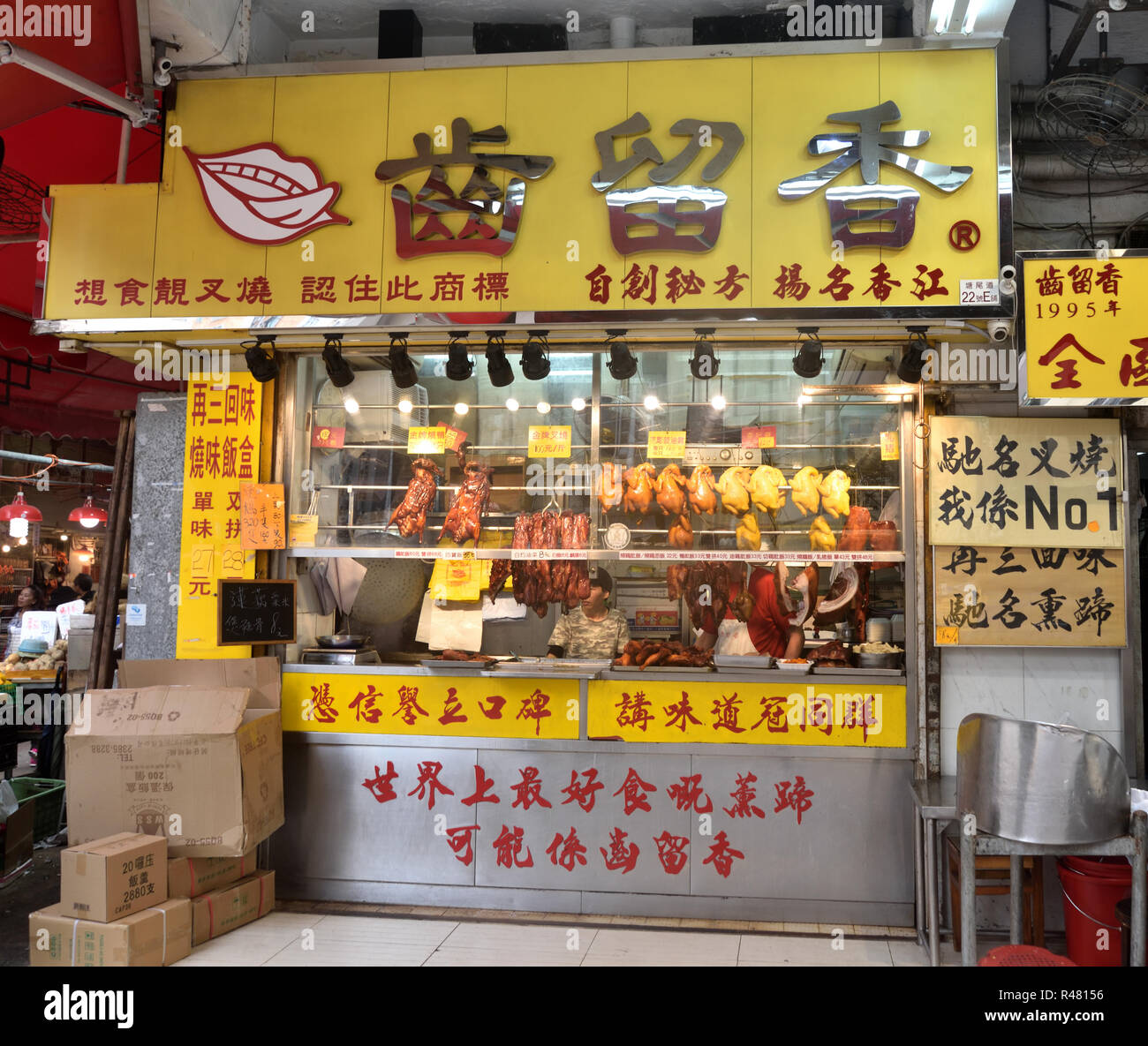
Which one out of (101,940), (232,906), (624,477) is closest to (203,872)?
(232,906)

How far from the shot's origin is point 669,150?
4.53m

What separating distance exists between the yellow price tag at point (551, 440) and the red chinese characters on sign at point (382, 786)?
203 centimetres

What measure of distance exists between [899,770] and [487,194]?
367 centimetres

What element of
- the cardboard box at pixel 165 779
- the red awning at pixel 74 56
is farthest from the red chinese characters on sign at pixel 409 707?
the red awning at pixel 74 56

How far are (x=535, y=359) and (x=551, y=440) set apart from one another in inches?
35.8

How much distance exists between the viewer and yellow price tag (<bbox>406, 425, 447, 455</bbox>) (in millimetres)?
5664

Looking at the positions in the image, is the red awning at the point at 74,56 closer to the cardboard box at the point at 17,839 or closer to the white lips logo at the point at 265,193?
the white lips logo at the point at 265,193

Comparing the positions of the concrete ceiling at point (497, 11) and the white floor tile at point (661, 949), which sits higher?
the concrete ceiling at point (497, 11)

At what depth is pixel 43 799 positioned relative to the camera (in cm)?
608

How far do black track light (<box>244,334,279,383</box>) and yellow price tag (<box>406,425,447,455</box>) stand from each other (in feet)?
3.11

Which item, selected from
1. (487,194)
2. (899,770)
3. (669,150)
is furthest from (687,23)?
(899,770)

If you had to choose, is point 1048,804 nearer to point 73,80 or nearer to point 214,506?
point 214,506

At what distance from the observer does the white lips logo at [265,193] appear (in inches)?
186

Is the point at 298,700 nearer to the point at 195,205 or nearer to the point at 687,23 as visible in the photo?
the point at 195,205
